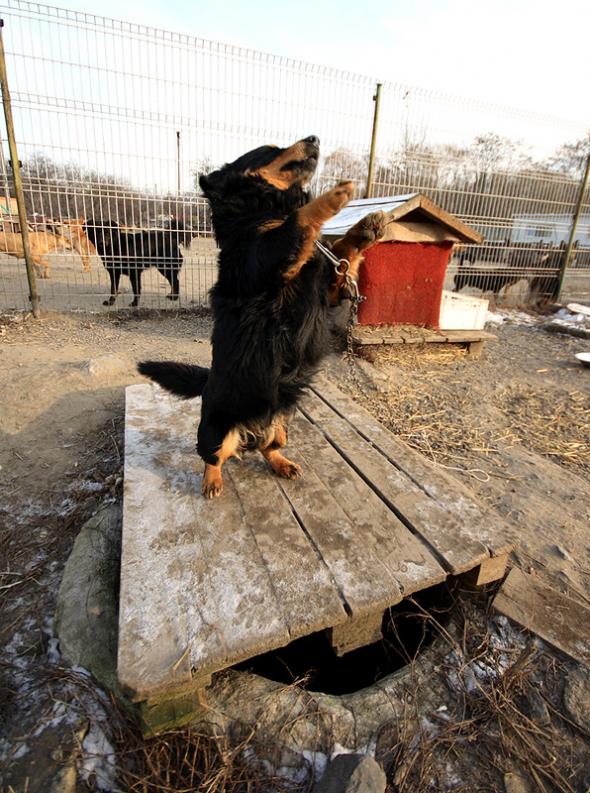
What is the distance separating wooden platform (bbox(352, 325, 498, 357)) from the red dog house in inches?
3.6

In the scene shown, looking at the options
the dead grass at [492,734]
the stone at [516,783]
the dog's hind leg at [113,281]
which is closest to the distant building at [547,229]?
the dog's hind leg at [113,281]

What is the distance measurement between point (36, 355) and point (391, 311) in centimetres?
403

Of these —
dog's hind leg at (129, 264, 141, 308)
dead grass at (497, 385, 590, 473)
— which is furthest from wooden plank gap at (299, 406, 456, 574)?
dog's hind leg at (129, 264, 141, 308)

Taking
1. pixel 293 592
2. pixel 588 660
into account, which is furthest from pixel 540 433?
pixel 293 592

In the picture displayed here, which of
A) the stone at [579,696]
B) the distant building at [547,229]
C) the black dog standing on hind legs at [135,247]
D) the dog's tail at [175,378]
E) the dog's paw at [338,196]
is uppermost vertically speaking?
the distant building at [547,229]

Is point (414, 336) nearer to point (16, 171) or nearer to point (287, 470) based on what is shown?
point (287, 470)

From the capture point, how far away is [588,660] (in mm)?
1493

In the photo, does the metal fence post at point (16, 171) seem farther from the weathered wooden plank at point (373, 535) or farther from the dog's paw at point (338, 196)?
the dog's paw at point (338, 196)

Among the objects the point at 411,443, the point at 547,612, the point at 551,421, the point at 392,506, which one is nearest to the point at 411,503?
the point at 392,506

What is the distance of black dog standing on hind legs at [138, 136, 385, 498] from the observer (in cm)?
161

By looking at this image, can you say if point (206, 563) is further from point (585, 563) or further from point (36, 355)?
point (36, 355)

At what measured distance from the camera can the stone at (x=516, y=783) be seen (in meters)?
1.21

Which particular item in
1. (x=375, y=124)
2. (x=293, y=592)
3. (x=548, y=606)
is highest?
(x=375, y=124)

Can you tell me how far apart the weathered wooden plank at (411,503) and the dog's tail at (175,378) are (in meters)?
0.82
